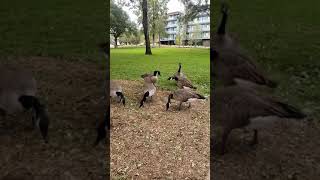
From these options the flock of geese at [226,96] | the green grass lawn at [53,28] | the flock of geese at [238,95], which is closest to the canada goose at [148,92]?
the flock of geese at [226,96]

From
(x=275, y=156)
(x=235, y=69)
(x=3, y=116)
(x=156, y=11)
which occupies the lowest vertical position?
(x=275, y=156)

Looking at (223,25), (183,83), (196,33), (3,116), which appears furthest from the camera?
(196,33)

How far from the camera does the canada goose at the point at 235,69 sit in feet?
13.6

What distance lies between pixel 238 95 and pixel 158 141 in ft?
4.19

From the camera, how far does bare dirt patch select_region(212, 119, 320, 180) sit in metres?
3.49

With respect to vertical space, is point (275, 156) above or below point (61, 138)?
below

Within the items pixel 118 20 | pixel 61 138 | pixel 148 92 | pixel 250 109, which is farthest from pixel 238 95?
pixel 118 20

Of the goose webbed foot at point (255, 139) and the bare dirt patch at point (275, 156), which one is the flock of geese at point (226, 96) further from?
the bare dirt patch at point (275, 156)

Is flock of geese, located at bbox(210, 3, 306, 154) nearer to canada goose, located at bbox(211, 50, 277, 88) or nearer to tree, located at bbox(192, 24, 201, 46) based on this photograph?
canada goose, located at bbox(211, 50, 277, 88)

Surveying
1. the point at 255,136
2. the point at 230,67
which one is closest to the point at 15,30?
the point at 230,67

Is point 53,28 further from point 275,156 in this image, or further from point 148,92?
point 275,156

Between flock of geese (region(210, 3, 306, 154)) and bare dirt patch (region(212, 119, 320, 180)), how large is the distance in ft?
0.56

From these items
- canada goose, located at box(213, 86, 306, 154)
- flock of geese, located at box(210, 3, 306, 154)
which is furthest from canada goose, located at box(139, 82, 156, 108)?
canada goose, located at box(213, 86, 306, 154)

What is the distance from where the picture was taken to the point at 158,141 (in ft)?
13.7
